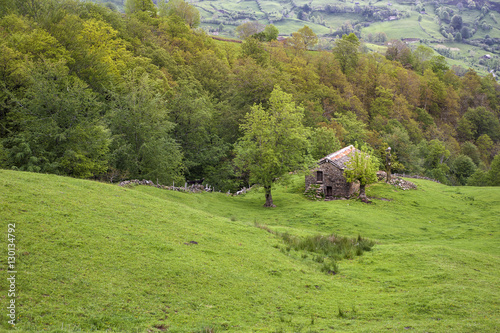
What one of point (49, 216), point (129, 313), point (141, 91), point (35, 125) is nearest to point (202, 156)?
point (141, 91)

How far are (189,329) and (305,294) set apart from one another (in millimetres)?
5949

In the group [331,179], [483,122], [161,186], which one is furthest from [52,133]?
[483,122]

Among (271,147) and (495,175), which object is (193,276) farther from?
(495,175)

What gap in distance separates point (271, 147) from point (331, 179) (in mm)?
9710

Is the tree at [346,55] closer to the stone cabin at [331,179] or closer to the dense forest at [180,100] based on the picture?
the dense forest at [180,100]

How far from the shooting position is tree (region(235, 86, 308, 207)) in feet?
129

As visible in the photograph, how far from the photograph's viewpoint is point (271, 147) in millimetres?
40281

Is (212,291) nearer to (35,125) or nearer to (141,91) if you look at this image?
(35,125)

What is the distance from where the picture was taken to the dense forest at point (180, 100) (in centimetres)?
3247

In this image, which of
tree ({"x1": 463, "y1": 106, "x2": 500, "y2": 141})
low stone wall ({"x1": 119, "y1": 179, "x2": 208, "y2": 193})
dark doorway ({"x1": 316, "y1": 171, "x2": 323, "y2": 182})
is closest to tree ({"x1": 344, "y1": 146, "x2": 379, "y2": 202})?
dark doorway ({"x1": 316, "y1": 171, "x2": 323, "y2": 182})

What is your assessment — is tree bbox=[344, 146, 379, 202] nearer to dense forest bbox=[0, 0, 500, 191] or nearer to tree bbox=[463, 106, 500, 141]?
dense forest bbox=[0, 0, 500, 191]

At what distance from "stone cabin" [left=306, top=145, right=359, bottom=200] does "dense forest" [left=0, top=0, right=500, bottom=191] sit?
332 cm

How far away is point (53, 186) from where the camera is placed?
730 inches

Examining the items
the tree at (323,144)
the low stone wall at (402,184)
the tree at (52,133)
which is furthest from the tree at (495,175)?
the tree at (52,133)
